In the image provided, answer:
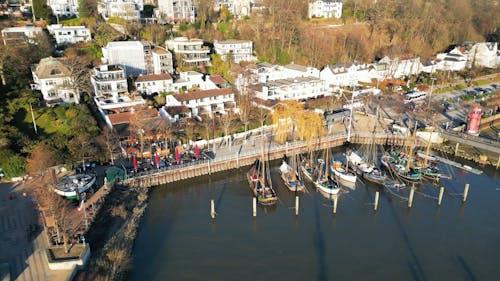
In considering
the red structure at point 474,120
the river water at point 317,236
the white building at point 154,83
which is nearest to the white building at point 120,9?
the white building at point 154,83

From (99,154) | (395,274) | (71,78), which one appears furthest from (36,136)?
(395,274)

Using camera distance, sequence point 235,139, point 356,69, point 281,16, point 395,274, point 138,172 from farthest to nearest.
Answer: point 281,16
point 356,69
point 235,139
point 138,172
point 395,274

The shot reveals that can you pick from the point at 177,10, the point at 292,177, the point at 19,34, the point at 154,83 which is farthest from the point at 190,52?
the point at 292,177

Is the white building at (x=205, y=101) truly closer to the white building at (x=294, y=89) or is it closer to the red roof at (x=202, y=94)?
the red roof at (x=202, y=94)

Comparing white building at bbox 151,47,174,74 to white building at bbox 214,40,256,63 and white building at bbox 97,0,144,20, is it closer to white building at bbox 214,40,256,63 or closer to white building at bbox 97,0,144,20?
white building at bbox 214,40,256,63

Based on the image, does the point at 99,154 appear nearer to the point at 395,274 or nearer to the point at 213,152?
the point at 213,152

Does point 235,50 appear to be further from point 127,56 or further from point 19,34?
point 19,34
